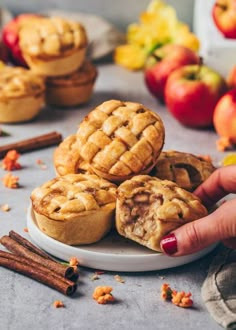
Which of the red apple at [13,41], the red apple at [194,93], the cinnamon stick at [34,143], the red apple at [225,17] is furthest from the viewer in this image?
the red apple at [13,41]

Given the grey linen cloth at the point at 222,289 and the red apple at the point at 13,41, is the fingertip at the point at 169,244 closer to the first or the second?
the grey linen cloth at the point at 222,289

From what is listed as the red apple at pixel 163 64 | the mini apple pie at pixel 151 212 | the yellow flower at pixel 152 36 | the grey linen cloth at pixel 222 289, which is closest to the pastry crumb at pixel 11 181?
the mini apple pie at pixel 151 212

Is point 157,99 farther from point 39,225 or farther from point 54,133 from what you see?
point 39,225

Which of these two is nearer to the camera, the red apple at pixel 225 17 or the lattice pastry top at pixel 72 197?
the lattice pastry top at pixel 72 197

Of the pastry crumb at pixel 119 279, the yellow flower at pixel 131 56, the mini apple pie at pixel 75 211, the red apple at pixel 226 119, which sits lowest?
the yellow flower at pixel 131 56

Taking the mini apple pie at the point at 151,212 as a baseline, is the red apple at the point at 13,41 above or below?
→ below

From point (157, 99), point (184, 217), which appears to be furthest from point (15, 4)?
point (184, 217)
